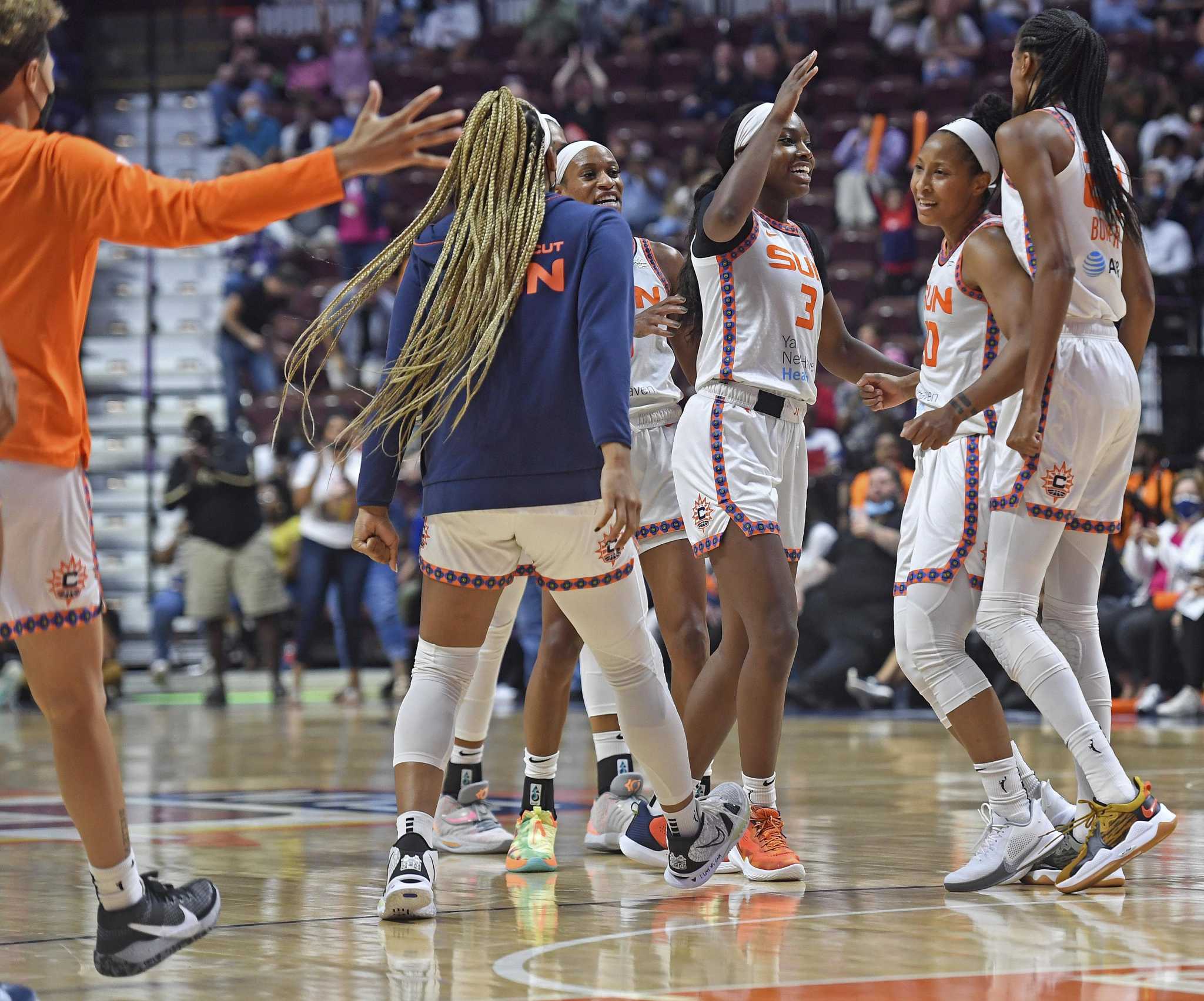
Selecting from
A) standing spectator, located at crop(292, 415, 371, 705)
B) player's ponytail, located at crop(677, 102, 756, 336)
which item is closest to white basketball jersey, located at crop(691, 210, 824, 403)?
player's ponytail, located at crop(677, 102, 756, 336)

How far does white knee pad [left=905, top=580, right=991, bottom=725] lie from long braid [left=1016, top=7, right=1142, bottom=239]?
1.05 meters

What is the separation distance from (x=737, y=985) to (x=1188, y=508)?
8489 millimetres

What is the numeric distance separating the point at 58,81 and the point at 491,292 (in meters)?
17.2

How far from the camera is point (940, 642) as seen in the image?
4266 millimetres

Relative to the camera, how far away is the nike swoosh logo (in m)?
3.18

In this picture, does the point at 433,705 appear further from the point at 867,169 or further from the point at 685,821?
the point at 867,169

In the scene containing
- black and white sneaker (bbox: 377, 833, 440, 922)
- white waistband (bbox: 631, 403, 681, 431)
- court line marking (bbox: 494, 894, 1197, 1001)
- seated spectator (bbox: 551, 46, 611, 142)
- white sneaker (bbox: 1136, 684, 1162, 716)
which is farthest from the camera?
seated spectator (bbox: 551, 46, 611, 142)

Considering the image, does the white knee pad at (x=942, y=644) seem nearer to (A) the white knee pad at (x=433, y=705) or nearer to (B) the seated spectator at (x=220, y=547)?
(A) the white knee pad at (x=433, y=705)

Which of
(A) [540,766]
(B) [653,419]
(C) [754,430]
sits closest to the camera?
(C) [754,430]

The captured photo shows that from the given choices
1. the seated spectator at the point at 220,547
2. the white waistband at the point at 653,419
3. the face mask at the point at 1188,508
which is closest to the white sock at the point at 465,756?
the white waistband at the point at 653,419

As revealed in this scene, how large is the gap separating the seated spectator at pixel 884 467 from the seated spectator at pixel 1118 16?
254 inches

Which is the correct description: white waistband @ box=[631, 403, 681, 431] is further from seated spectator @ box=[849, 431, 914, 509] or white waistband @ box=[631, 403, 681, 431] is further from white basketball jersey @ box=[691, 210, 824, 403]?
seated spectator @ box=[849, 431, 914, 509]

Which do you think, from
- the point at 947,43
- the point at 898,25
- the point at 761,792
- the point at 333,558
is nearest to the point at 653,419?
the point at 761,792

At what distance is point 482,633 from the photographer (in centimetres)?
395
